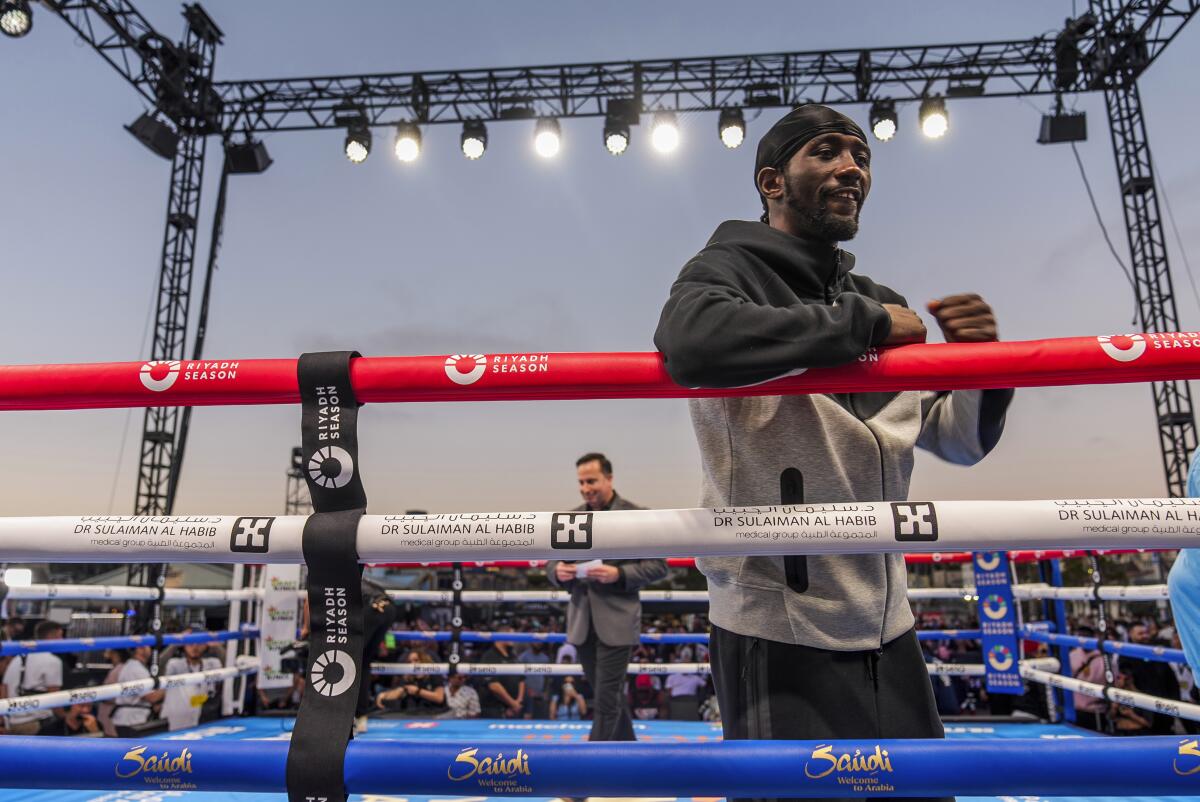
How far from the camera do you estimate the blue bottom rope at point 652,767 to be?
105 centimetres

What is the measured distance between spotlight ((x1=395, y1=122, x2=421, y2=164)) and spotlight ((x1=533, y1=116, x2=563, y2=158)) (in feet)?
5.53

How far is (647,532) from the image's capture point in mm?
1226

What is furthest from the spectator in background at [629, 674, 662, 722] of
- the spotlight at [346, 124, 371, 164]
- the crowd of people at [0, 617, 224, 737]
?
Answer: the spotlight at [346, 124, 371, 164]

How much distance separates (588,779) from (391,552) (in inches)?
19.0

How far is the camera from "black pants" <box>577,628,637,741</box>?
4.28 meters

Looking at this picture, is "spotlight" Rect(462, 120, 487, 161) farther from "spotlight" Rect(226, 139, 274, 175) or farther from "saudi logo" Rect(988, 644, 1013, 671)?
"saudi logo" Rect(988, 644, 1013, 671)

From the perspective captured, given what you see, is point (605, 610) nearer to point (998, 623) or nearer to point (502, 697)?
point (998, 623)

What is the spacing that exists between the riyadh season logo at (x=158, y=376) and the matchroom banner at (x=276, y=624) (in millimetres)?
5566

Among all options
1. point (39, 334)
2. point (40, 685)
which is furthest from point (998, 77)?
point (39, 334)

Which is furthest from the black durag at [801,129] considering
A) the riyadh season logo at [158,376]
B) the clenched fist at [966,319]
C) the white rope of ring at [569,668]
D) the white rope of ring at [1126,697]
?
the white rope of ring at [569,668]

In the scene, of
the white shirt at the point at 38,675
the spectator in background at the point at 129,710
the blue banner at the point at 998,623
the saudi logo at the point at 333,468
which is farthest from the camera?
the white shirt at the point at 38,675

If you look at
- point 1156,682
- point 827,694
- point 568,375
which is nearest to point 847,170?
point 568,375

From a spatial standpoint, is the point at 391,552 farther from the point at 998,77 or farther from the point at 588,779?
the point at 998,77

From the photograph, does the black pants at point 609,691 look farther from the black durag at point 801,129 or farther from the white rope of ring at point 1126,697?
the black durag at point 801,129
